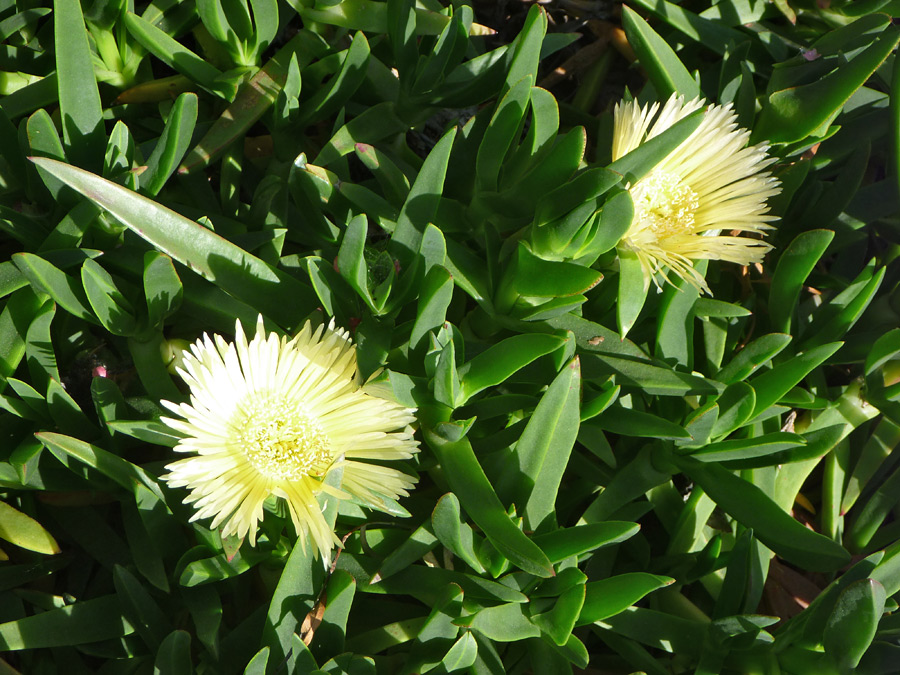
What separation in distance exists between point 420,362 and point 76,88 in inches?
16.9

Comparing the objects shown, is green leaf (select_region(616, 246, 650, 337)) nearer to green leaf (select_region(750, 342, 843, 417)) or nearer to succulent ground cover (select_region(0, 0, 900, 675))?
succulent ground cover (select_region(0, 0, 900, 675))

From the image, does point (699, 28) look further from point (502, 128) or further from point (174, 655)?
point (174, 655)

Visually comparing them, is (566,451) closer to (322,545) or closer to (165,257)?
(322,545)

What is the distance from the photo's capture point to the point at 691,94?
931mm

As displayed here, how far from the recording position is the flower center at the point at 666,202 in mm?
823

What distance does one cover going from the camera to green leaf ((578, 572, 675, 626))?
679mm

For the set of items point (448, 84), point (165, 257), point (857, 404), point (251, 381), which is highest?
point (448, 84)

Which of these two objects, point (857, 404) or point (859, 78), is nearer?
point (859, 78)

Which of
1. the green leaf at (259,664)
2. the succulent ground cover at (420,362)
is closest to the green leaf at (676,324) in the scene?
the succulent ground cover at (420,362)

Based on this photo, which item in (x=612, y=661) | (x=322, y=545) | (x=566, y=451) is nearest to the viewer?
(x=322, y=545)

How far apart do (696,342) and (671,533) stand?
21 cm

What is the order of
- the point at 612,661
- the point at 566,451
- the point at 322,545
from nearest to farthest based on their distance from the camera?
the point at 322,545 → the point at 566,451 → the point at 612,661

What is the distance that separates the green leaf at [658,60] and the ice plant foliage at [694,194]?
0.27 feet

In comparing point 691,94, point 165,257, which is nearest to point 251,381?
point 165,257
